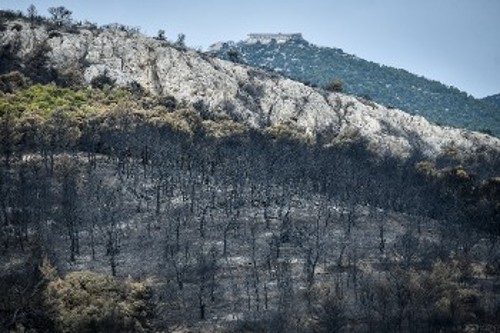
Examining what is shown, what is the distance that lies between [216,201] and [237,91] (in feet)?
246

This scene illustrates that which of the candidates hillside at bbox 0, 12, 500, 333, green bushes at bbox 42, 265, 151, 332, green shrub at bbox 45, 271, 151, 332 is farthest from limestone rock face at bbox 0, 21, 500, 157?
green bushes at bbox 42, 265, 151, 332

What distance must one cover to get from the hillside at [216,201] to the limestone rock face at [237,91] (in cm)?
67

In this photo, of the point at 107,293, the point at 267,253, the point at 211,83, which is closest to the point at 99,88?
the point at 211,83

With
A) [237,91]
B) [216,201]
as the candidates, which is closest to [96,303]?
[216,201]

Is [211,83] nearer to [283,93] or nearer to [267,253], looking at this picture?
[283,93]

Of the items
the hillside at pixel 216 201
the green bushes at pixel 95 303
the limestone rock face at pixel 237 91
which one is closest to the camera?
the green bushes at pixel 95 303

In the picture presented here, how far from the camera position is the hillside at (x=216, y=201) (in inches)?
2857

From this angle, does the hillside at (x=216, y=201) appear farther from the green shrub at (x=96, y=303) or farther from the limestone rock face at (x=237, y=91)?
the limestone rock face at (x=237, y=91)

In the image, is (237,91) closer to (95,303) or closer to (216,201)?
(216,201)

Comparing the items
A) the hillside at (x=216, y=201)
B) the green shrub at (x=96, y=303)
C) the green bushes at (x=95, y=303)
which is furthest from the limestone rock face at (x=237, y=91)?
the green bushes at (x=95, y=303)

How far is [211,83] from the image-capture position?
17525 cm

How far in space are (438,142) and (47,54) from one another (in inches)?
5012

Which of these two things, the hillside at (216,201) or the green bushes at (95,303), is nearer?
the green bushes at (95,303)

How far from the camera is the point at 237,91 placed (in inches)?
7042
